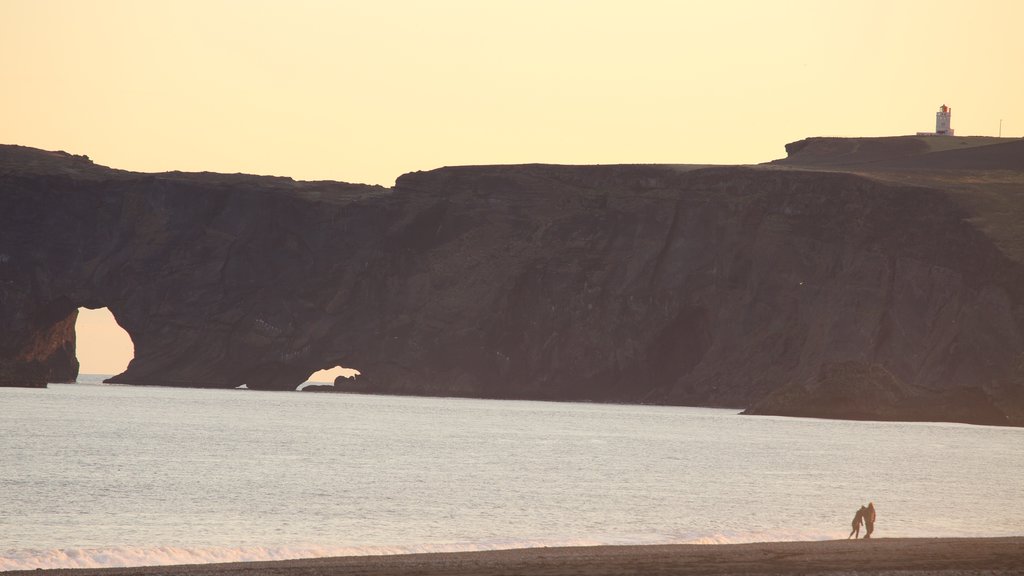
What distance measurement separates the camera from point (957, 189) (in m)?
172

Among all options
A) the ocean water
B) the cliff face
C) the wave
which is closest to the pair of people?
the ocean water

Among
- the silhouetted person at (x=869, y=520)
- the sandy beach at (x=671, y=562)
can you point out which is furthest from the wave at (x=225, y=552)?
the silhouetted person at (x=869, y=520)

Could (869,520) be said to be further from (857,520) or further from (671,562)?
(671,562)

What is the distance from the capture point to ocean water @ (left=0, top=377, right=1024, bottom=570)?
1532 inches

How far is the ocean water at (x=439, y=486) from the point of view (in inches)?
1532

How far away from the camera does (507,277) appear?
178500 mm

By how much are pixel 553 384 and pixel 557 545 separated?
141 metres

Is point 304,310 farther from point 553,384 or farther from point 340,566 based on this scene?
point 340,566

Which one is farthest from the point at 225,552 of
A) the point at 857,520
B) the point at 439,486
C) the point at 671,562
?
the point at 439,486

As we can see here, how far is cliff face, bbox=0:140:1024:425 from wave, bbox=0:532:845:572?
395 feet

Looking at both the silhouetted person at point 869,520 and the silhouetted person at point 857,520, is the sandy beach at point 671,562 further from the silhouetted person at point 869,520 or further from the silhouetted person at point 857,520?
the silhouetted person at point 857,520

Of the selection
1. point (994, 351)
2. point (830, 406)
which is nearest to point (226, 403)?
point (830, 406)

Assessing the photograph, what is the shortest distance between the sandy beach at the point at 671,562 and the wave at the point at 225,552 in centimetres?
213

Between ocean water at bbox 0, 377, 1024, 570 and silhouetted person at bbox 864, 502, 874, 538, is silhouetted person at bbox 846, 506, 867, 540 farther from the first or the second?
ocean water at bbox 0, 377, 1024, 570
